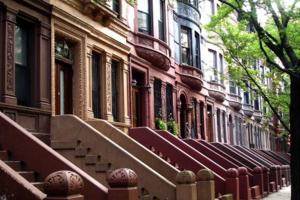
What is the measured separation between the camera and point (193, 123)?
25.7 m

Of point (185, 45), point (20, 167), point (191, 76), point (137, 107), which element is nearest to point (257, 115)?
point (185, 45)

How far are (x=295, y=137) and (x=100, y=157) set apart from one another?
552 cm

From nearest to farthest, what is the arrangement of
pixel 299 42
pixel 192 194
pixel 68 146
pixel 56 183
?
pixel 56 183, pixel 192 194, pixel 68 146, pixel 299 42

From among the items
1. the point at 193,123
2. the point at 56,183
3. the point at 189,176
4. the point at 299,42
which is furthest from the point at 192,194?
the point at 193,123

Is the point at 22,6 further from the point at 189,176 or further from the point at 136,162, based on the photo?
the point at 189,176

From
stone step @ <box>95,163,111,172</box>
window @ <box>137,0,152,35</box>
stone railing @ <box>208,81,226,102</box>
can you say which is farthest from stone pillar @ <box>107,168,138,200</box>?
stone railing @ <box>208,81,226,102</box>

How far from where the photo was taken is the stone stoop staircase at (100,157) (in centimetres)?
1084

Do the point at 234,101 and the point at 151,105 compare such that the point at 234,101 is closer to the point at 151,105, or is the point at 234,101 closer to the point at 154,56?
the point at 151,105

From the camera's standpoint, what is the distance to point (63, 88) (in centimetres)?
1357

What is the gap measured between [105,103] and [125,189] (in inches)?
306

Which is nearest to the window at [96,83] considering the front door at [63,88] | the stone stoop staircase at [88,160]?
the front door at [63,88]

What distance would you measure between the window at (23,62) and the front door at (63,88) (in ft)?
4.45

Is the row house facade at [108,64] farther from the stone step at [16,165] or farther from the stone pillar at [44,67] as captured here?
the stone step at [16,165]

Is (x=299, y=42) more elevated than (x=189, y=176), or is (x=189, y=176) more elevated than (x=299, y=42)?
(x=299, y=42)
